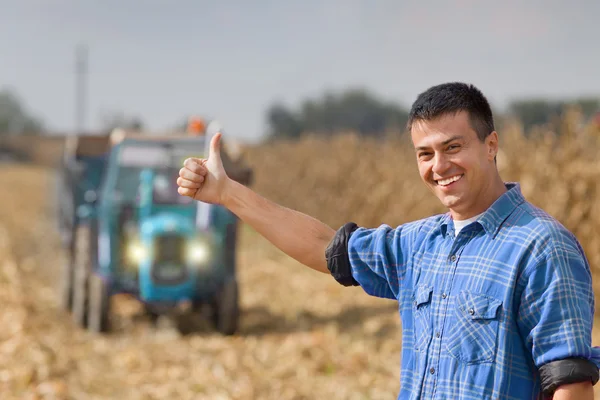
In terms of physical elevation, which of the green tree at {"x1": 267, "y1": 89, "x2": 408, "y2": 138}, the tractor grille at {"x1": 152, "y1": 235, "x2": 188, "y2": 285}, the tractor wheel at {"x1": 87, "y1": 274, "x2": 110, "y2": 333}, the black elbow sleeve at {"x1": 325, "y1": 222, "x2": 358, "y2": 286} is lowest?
the tractor wheel at {"x1": 87, "y1": 274, "x2": 110, "y2": 333}

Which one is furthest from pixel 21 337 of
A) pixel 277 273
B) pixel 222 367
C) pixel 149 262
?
pixel 277 273

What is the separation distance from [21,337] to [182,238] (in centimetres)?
180

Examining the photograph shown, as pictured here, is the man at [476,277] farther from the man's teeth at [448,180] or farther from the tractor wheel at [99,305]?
the tractor wheel at [99,305]

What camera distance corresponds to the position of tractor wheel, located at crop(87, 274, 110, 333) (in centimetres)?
775

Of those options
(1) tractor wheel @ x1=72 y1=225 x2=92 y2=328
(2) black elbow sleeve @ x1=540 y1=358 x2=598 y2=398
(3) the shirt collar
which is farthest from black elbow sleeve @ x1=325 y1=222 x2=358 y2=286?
(1) tractor wheel @ x1=72 y1=225 x2=92 y2=328

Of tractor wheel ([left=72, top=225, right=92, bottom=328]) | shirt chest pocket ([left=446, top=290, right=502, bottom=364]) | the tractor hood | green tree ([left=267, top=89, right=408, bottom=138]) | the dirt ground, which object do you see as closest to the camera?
shirt chest pocket ([left=446, top=290, right=502, bottom=364])

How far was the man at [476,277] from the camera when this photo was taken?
1.99 meters

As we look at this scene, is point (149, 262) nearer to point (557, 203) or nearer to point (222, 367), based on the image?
point (222, 367)

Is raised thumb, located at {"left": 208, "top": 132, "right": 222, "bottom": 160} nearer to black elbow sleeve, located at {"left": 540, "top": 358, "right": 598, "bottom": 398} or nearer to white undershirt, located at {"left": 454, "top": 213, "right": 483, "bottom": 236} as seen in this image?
white undershirt, located at {"left": 454, "top": 213, "right": 483, "bottom": 236}

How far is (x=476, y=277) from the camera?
6.98 ft

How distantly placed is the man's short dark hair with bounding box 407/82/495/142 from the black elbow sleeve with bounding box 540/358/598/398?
640 millimetres

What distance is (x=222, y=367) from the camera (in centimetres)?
664

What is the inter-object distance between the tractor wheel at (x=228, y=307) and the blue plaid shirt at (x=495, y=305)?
5553 mm

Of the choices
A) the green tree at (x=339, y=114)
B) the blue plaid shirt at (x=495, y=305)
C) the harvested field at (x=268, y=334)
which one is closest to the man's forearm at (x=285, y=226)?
the blue plaid shirt at (x=495, y=305)
